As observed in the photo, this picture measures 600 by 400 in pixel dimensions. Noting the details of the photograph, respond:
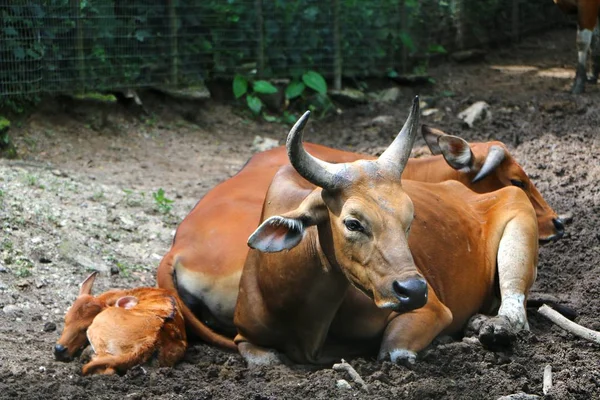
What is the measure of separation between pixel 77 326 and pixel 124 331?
344mm

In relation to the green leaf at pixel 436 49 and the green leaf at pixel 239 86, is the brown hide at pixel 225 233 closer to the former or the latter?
the green leaf at pixel 239 86

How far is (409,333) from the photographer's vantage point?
17.5 feet

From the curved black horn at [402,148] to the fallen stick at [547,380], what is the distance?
1221mm

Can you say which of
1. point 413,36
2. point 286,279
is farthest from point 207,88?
point 286,279

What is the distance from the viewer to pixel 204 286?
19.6 ft

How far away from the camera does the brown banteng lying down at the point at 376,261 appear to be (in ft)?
15.2

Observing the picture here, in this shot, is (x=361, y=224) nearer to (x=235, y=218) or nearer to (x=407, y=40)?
(x=235, y=218)

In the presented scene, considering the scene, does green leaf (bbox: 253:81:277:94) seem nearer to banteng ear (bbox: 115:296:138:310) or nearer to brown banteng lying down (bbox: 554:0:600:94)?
brown banteng lying down (bbox: 554:0:600:94)

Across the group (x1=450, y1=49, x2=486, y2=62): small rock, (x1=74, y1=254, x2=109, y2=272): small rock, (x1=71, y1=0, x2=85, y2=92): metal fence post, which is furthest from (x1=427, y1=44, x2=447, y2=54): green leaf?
(x1=74, y1=254, x2=109, y2=272): small rock

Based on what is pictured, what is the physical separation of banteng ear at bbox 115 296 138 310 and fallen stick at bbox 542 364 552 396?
2.24 m

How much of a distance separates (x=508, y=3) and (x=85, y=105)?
8.02 meters

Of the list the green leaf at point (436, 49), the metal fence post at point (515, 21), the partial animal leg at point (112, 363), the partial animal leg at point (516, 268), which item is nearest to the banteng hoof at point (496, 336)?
the partial animal leg at point (516, 268)

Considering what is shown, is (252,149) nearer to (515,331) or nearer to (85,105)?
(85,105)

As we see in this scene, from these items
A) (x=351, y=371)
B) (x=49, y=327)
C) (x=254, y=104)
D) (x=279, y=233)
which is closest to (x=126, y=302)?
(x=49, y=327)
